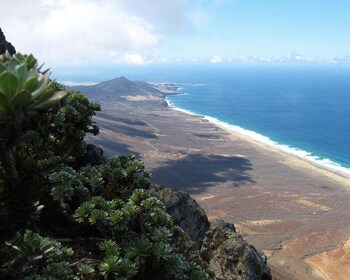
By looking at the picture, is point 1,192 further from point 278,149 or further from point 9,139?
point 278,149

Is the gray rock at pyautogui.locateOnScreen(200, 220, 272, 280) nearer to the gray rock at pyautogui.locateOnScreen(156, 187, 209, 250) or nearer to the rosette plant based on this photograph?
the gray rock at pyautogui.locateOnScreen(156, 187, 209, 250)

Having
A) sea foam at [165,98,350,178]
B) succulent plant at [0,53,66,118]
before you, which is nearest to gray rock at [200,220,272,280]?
succulent plant at [0,53,66,118]

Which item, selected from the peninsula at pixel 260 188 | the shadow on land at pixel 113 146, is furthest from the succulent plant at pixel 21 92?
the shadow on land at pixel 113 146

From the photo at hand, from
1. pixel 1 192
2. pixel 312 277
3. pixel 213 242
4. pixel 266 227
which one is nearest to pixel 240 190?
pixel 266 227

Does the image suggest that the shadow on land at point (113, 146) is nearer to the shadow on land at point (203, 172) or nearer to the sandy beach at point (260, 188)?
the sandy beach at point (260, 188)

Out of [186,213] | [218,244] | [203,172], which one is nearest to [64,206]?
[218,244]
